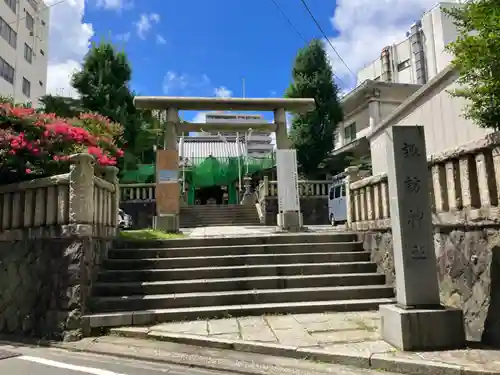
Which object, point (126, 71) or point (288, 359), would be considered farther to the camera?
point (126, 71)

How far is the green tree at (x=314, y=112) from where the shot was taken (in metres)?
22.1

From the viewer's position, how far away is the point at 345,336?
5.05 meters

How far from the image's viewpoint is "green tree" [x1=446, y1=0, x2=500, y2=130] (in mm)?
4309

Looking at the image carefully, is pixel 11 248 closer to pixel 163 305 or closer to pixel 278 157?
pixel 163 305

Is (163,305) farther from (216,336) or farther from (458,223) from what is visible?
(458,223)

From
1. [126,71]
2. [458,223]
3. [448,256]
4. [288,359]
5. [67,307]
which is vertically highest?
[126,71]

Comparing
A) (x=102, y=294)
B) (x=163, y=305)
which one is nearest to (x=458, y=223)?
(x=163, y=305)

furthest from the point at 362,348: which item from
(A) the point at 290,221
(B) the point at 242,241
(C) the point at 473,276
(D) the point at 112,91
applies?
(D) the point at 112,91

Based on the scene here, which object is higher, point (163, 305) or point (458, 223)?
point (458, 223)

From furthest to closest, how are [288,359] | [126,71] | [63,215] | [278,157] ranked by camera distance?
[126,71]
[278,157]
[63,215]
[288,359]

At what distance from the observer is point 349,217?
9070 millimetres

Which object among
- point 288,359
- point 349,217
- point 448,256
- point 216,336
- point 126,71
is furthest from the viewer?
point 126,71

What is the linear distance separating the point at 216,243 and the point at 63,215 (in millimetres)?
3121

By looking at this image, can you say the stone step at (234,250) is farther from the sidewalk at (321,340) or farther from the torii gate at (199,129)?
the torii gate at (199,129)
